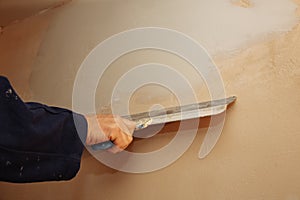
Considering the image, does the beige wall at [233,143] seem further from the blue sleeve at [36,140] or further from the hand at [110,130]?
the blue sleeve at [36,140]

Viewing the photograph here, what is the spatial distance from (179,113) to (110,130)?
18cm

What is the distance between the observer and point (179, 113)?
975mm

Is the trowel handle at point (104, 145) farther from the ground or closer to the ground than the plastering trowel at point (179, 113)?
closer to the ground

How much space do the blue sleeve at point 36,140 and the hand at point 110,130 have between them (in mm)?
27

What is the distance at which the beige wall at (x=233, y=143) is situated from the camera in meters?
0.84

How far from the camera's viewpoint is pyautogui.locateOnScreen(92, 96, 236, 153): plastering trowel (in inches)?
36.9

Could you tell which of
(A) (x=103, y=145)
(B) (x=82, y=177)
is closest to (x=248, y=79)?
(A) (x=103, y=145)

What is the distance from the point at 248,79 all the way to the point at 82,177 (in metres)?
0.56

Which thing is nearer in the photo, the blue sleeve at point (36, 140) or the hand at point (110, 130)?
the blue sleeve at point (36, 140)

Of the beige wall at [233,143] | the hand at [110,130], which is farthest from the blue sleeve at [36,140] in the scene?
the beige wall at [233,143]

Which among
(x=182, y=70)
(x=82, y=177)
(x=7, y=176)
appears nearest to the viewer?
(x=7, y=176)

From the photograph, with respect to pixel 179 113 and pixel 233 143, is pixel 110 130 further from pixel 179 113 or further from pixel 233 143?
pixel 233 143

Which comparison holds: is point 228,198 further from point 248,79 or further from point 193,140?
point 248,79

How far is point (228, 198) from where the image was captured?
88cm
